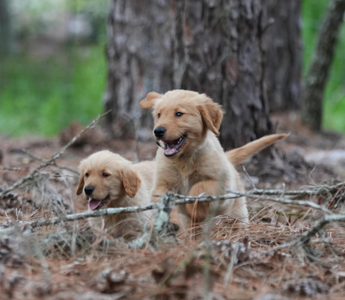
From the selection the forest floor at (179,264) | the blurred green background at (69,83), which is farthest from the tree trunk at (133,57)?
the blurred green background at (69,83)

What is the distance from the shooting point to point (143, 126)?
6.95 meters

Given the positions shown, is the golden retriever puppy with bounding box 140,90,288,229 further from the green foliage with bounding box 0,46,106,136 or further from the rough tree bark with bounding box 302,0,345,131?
the green foliage with bounding box 0,46,106,136

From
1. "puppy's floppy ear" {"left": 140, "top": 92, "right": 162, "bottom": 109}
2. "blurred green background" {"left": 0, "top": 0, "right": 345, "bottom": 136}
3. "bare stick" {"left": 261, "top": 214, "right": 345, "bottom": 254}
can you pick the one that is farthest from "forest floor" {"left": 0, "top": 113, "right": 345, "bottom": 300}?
"blurred green background" {"left": 0, "top": 0, "right": 345, "bottom": 136}

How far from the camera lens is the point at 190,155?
398 centimetres

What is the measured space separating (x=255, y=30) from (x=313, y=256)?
307cm

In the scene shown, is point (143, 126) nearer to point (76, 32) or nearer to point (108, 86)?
point (108, 86)

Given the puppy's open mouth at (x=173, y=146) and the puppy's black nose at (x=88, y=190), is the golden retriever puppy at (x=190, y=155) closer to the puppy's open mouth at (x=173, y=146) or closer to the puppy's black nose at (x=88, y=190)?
the puppy's open mouth at (x=173, y=146)

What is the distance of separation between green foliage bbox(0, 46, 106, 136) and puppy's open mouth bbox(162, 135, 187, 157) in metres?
7.36

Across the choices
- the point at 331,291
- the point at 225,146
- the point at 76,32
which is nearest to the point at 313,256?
the point at 331,291

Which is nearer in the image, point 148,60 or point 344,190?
point 344,190

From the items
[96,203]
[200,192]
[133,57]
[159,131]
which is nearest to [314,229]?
[200,192]

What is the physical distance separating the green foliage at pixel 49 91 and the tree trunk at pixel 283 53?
4.66 metres

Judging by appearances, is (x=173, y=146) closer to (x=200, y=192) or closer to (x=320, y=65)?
(x=200, y=192)

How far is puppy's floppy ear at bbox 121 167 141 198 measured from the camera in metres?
4.03
